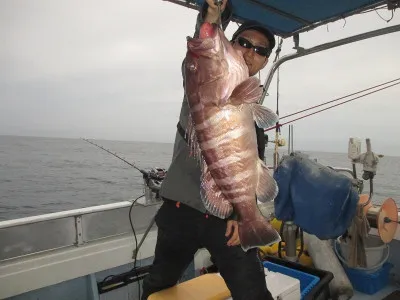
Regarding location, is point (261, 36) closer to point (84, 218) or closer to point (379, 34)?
point (379, 34)

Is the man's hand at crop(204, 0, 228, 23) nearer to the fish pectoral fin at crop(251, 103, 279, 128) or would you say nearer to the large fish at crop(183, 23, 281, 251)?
the large fish at crop(183, 23, 281, 251)

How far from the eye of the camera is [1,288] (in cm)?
310

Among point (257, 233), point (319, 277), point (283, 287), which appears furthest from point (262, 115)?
point (319, 277)

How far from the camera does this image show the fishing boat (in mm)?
3279

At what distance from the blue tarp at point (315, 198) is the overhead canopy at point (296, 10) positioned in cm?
178

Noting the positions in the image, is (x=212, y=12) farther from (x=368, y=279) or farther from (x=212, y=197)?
(x=368, y=279)

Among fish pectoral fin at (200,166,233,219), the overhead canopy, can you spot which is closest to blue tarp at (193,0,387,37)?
the overhead canopy

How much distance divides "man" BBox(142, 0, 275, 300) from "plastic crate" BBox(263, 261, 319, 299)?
3.77 feet

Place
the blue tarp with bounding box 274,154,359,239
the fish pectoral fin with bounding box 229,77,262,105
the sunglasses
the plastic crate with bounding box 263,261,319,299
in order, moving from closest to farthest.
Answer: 1. the fish pectoral fin with bounding box 229,77,262,105
2. the sunglasses
3. the plastic crate with bounding box 263,261,319,299
4. the blue tarp with bounding box 274,154,359,239

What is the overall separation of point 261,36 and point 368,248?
340cm

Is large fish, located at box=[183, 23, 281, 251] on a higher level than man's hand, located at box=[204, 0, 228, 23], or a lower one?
lower

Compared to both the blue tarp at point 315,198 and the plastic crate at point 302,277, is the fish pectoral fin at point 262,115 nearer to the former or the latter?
the blue tarp at point 315,198

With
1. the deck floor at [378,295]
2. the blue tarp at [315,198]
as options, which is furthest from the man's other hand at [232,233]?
the deck floor at [378,295]

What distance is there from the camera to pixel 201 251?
170 inches
